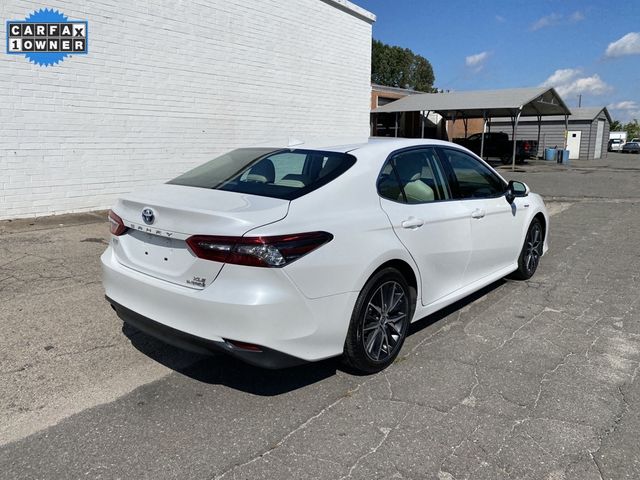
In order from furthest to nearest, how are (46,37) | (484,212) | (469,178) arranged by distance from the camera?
(46,37) < (469,178) < (484,212)

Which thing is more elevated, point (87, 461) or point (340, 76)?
point (340, 76)

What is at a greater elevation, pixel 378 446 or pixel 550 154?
pixel 550 154

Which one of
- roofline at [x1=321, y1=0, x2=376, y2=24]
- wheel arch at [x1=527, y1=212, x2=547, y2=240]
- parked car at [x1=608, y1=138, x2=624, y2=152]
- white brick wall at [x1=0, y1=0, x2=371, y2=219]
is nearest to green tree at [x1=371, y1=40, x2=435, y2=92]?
parked car at [x1=608, y1=138, x2=624, y2=152]

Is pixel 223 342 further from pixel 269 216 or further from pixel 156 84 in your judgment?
pixel 156 84

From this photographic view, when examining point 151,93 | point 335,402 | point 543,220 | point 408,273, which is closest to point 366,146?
point 408,273

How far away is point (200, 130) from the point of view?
443 inches

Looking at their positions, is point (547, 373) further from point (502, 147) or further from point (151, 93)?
point (502, 147)

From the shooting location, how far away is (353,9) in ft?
48.4

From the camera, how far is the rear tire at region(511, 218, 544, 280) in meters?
5.63

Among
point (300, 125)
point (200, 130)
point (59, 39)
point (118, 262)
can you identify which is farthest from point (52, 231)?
point (300, 125)

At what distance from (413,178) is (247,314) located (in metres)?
1.87

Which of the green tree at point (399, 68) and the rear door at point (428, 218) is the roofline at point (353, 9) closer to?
the rear door at point (428, 218)

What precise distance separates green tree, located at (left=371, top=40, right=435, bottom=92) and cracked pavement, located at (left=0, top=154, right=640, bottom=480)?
3113 inches

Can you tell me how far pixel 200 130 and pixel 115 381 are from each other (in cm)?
855
